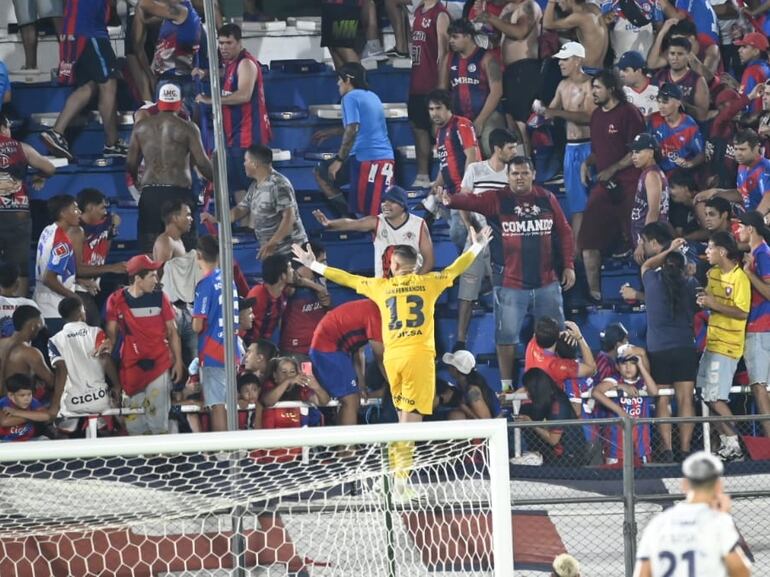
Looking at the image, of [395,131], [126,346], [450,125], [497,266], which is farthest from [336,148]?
[126,346]

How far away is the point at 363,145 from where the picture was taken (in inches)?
527

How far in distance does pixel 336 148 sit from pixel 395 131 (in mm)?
556

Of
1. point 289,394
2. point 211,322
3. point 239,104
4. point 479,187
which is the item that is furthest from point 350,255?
point 289,394

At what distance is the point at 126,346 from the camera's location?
462 inches

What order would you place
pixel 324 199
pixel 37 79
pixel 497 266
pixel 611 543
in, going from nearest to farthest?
1. pixel 611 543
2. pixel 497 266
3. pixel 324 199
4. pixel 37 79

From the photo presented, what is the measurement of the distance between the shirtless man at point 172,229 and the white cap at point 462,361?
2.13 meters

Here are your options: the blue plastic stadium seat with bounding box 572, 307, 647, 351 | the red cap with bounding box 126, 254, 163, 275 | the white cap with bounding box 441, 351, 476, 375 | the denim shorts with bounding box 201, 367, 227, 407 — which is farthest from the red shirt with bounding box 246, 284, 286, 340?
the blue plastic stadium seat with bounding box 572, 307, 647, 351

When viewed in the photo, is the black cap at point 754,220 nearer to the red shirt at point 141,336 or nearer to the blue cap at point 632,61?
the blue cap at point 632,61

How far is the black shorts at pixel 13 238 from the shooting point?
12.6m

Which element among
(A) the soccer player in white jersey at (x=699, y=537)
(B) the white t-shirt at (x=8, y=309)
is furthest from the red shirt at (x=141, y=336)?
(A) the soccer player in white jersey at (x=699, y=537)

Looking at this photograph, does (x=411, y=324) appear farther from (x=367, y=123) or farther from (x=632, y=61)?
(x=632, y=61)

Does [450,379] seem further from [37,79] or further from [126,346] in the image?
[37,79]

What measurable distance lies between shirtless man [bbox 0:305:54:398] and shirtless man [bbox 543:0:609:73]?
16.9 ft

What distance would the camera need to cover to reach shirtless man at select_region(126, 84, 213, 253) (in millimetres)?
12852
